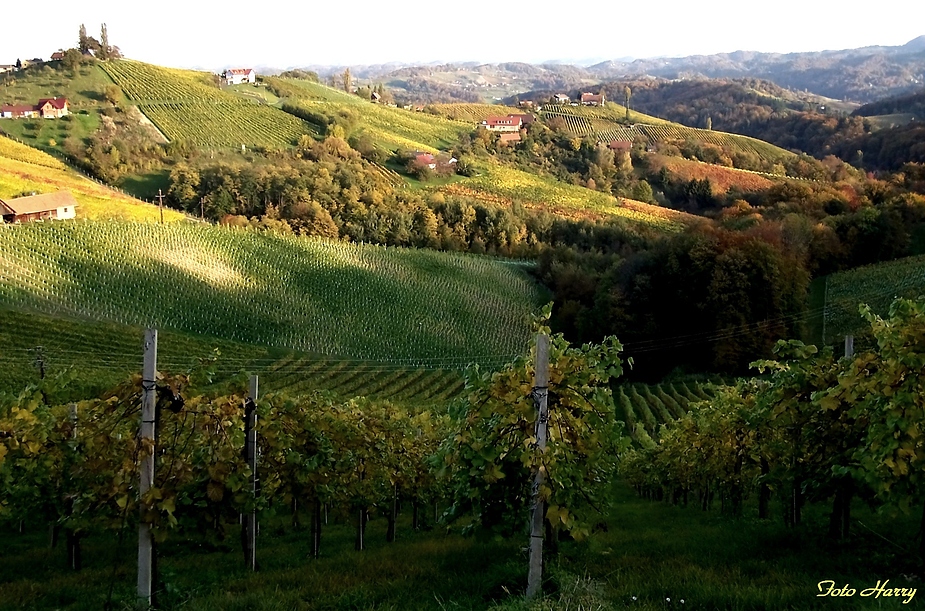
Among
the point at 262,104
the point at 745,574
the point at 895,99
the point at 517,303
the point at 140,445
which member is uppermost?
the point at 895,99

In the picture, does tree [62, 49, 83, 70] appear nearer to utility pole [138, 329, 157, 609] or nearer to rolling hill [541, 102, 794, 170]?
rolling hill [541, 102, 794, 170]

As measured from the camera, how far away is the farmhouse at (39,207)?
49.3m

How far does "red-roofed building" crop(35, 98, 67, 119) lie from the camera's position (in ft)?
290

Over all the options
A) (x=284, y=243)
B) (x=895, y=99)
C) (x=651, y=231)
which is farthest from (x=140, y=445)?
(x=895, y=99)

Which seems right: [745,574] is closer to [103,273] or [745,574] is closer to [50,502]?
[50,502]

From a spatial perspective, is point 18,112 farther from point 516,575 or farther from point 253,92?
point 516,575

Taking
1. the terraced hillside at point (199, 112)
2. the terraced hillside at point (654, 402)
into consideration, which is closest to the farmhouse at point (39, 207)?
the terraced hillside at point (199, 112)

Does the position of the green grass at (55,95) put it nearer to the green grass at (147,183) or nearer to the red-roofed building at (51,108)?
the red-roofed building at (51,108)

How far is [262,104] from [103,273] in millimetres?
80095

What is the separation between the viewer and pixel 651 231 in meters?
71.2

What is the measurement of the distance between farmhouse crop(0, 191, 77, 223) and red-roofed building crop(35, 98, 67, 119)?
145 ft

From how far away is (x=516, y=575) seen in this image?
630 centimetres

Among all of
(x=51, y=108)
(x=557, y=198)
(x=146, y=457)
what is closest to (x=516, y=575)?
(x=146, y=457)

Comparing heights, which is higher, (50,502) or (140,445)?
(140,445)
